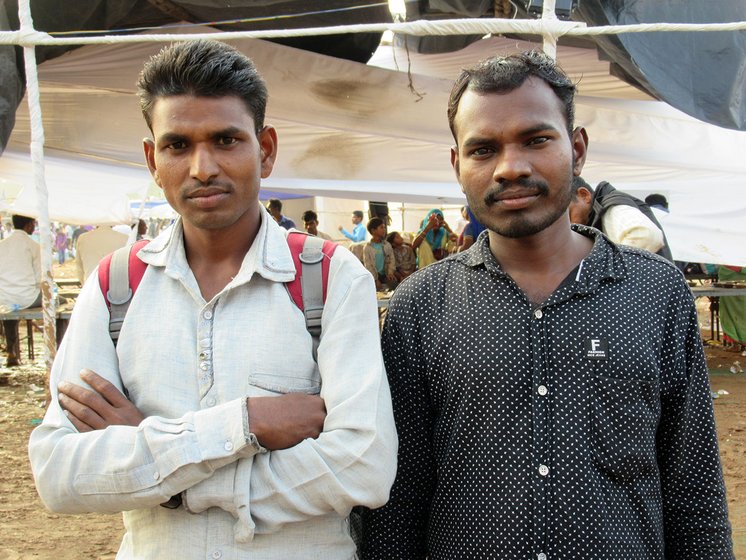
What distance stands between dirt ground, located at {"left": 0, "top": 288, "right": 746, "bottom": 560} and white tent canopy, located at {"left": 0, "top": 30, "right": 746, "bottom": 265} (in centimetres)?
149

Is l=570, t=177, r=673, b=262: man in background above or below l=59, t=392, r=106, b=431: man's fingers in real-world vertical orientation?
above

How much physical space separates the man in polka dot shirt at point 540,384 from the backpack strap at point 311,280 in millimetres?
206

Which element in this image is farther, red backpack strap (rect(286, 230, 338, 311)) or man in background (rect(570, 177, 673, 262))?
man in background (rect(570, 177, 673, 262))

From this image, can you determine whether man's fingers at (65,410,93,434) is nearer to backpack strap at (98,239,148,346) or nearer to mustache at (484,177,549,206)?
backpack strap at (98,239,148,346)

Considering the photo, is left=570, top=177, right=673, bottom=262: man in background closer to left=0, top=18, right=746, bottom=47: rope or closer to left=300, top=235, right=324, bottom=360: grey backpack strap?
left=0, top=18, right=746, bottom=47: rope

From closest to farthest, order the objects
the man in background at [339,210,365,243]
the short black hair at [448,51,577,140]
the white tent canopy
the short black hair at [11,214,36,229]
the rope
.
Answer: the short black hair at [448,51,577,140] < the rope < the white tent canopy < the short black hair at [11,214,36,229] < the man in background at [339,210,365,243]

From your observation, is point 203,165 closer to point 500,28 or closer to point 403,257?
point 500,28

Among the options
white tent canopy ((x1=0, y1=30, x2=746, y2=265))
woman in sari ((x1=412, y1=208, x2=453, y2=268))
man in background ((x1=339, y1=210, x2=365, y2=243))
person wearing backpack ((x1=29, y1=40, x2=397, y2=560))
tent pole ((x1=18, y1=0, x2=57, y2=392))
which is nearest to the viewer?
person wearing backpack ((x1=29, y1=40, x2=397, y2=560))

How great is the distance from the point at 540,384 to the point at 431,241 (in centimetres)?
959

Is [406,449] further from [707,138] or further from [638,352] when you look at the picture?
[707,138]

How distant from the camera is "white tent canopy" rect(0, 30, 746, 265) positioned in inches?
233

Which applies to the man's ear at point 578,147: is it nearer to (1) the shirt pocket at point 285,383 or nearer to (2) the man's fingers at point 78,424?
(1) the shirt pocket at point 285,383

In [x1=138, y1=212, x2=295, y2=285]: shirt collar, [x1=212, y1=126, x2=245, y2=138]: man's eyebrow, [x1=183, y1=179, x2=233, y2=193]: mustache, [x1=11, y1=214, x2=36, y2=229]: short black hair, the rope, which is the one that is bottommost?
[x1=11, y1=214, x2=36, y2=229]: short black hair

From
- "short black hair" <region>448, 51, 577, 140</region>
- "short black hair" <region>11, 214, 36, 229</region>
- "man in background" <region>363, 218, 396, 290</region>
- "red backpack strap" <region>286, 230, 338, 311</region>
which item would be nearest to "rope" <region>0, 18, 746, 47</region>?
"short black hair" <region>448, 51, 577, 140</region>
